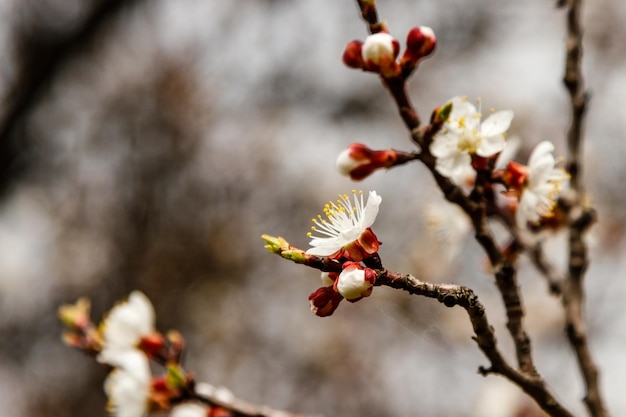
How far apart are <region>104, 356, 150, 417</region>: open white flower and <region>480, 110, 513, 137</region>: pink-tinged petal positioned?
910mm

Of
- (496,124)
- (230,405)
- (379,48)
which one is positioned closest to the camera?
(379,48)

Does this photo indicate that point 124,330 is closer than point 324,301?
No

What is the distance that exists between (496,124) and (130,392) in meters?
0.99

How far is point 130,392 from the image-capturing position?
4.74ft

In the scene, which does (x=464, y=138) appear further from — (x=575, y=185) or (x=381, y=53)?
(x=575, y=185)

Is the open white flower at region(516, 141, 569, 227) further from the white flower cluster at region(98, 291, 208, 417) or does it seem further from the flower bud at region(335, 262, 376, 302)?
the white flower cluster at region(98, 291, 208, 417)

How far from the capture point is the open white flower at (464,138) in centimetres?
105

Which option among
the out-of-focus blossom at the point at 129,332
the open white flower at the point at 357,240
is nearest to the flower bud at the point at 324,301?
the open white flower at the point at 357,240

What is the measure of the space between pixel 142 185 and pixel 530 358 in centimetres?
499

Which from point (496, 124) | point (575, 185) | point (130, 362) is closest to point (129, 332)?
point (130, 362)

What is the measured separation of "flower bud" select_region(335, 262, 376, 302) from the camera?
86cm

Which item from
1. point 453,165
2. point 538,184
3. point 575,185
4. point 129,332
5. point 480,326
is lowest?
point 480,326

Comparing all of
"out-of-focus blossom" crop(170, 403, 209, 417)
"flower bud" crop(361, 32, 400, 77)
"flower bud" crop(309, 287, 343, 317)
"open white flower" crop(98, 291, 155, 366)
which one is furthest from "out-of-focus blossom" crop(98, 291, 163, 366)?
"flower bud" crop(361, 32, 400, 77)

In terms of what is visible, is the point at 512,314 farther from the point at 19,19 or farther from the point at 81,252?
the point at 81,252
